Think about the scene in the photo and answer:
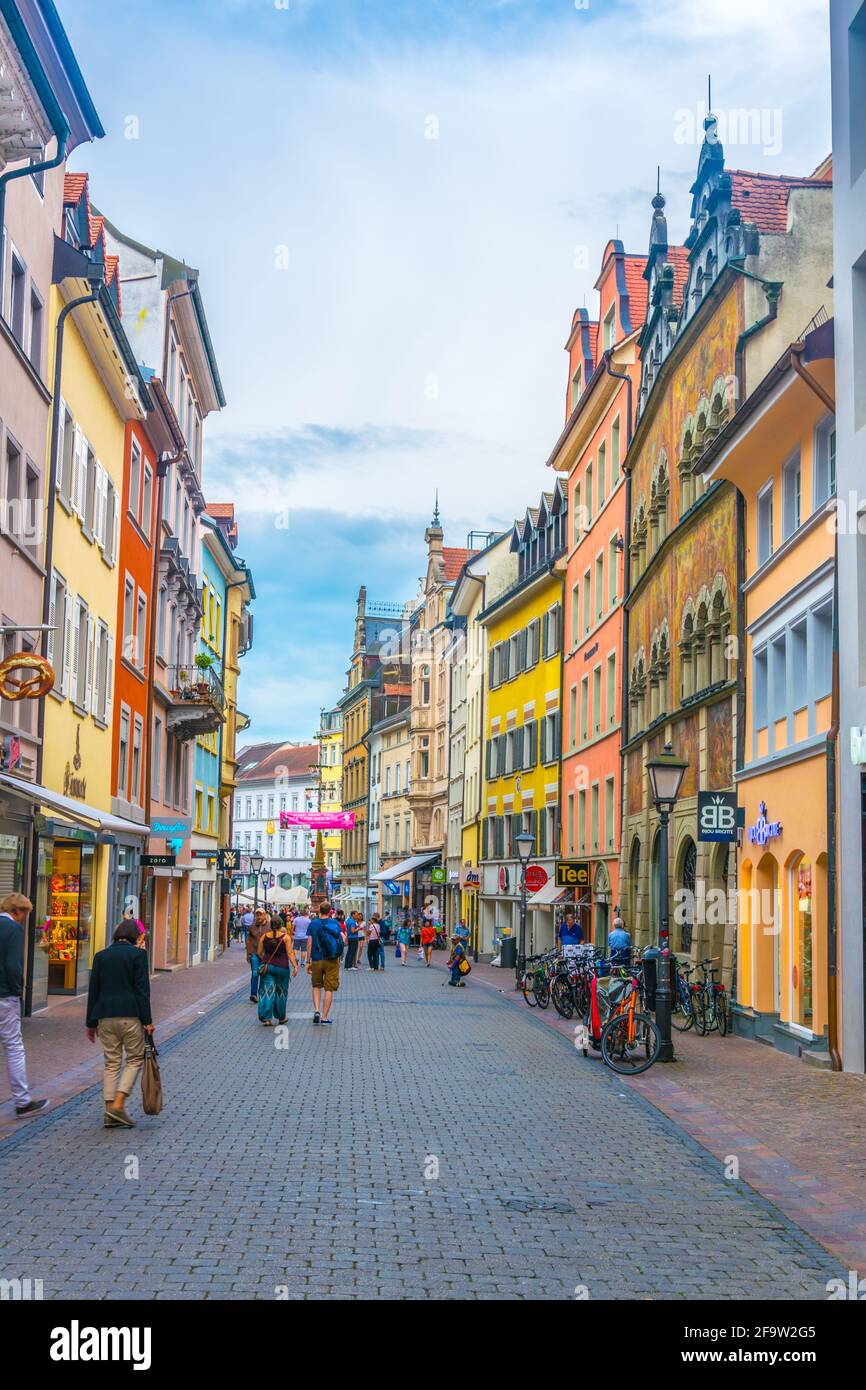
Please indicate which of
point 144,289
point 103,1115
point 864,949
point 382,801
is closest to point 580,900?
point 144,289

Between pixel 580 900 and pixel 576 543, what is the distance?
11.2 meters

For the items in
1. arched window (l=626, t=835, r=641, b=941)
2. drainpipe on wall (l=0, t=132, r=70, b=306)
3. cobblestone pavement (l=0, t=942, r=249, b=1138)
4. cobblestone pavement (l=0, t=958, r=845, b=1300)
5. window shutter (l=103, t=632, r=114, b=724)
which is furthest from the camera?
arched window (l=626, t=835, r=641, b=941)

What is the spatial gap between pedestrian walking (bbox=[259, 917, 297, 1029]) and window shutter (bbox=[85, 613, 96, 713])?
7.47 meters

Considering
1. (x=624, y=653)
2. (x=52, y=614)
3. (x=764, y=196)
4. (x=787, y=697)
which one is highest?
(x=764, y=196)

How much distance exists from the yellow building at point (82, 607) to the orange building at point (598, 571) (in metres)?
13.2

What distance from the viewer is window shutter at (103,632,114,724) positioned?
98.5ft

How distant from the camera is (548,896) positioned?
4541cm

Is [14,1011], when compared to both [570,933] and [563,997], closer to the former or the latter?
[563,997]

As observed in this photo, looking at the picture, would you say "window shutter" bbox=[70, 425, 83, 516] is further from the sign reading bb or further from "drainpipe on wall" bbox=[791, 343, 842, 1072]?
"drainpipe on wall" bbox=[791, 343, 842, 1072]

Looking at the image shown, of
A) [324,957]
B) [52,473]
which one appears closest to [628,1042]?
[324,957]

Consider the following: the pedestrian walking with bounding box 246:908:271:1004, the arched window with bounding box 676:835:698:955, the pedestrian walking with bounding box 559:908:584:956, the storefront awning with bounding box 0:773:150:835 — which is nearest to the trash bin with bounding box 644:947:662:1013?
the arched window with bounding box 676:835:698:955

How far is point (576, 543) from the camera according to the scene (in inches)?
1850

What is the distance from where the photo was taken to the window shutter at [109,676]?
1182 inches

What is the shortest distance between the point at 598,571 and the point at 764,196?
55.1 feet
